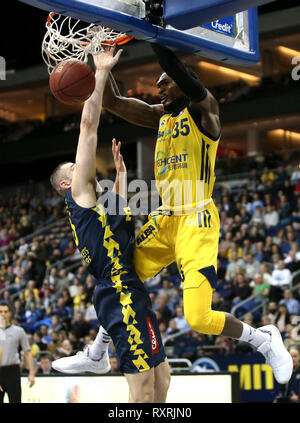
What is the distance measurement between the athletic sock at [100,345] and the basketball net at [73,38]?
218cm

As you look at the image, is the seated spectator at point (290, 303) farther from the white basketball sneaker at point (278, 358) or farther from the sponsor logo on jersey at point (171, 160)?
the sponsor logo on jersey at point (171, 160)

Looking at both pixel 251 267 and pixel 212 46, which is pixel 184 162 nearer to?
pixel 212 46

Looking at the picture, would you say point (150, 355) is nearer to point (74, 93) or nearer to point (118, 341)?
point (118, 341)

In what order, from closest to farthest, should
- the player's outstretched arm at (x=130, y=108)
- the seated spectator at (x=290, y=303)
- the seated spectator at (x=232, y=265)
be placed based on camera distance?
1. the player's outstretched arm at (x=130, y=108)
2. the seated spectator at (x=290, y=303)
3. the seated spectator at (x=232, y=265)

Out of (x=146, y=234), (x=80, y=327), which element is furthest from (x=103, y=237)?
(x=80, y=327)

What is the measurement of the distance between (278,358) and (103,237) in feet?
5.32

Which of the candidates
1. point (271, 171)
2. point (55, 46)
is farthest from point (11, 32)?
point (55, 46)

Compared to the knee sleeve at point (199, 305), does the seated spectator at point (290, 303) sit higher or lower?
lower

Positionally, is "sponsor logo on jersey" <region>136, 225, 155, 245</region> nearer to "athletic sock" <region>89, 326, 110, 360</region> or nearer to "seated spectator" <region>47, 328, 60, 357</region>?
"athletic sock" <region>89, 326, 110, 360</region>

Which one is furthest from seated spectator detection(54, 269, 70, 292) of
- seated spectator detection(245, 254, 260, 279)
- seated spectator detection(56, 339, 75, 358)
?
seated spectator detection(245, 254, 260, 279)

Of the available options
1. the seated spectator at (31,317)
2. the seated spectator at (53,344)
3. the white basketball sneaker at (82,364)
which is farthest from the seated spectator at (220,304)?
the white basketball sneaker at (82,364)

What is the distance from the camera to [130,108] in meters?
5.37

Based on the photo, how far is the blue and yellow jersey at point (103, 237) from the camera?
16.4 feet

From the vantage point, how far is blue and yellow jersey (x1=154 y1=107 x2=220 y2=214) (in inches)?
191
